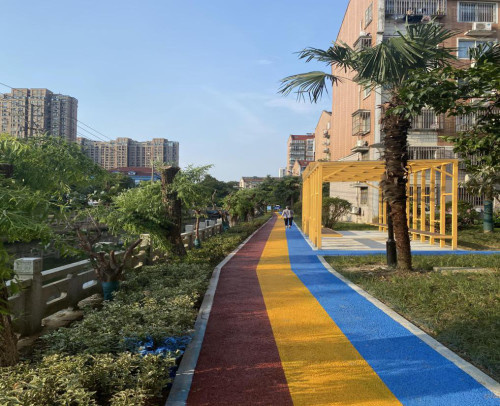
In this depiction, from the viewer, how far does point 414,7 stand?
23.4 metres

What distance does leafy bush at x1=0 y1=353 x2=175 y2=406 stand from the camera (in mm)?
2455

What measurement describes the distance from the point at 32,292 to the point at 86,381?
2.97 meters

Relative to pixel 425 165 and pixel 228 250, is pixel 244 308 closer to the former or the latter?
pixel 228 250

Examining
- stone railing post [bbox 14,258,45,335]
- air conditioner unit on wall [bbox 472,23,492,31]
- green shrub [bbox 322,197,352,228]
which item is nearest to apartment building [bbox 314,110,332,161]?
air conditioner unit on wall [bbox 472,23,492,31]

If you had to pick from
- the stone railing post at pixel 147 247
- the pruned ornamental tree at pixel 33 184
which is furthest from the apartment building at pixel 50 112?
the pruned ornamental tree at pixel 33 184

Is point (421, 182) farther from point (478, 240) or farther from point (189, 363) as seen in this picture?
point (189, 363)

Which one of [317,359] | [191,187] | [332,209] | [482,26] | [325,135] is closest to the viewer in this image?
[317,359]

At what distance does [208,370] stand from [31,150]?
13.0ft

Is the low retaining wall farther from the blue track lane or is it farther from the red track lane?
the blue track lane

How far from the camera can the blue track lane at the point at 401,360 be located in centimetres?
312

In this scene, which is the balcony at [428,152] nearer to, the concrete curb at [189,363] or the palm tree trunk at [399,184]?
the palm tree trunk at [399,184]

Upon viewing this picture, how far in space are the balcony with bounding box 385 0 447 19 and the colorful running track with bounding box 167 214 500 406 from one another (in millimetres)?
22793

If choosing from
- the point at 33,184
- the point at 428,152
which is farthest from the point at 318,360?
the point at 428,152

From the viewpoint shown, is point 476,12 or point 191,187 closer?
point 191,187
